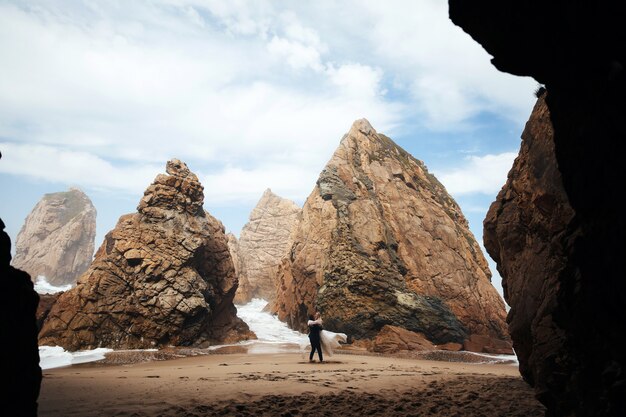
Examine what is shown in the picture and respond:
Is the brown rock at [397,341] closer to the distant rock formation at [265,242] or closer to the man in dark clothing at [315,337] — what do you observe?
the man in dark clothing at [315,337]

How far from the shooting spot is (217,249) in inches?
1174

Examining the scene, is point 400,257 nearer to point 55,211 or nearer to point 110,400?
point 110,400

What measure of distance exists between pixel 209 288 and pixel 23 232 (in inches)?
4497

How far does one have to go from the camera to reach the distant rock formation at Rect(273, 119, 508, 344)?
86.8 ft

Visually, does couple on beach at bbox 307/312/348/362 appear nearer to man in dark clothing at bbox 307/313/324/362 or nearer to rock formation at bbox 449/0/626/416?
man in dark clothing at bbox 307/313/324/362

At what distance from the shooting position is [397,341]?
76.5 ft

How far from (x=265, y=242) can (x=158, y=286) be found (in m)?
56.6

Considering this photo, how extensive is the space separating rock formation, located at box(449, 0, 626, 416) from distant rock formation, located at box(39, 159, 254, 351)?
2147 cm

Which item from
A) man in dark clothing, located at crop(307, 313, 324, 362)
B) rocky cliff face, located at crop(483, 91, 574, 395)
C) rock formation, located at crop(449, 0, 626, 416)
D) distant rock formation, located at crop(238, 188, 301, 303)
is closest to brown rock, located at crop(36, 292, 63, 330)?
man in dark clothing, located at crop(307, 313, 324, 362)

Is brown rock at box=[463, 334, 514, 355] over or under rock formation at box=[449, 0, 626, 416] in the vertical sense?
under

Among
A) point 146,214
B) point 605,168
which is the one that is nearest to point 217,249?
point 146,214

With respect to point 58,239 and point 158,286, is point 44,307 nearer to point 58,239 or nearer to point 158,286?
point 158,286

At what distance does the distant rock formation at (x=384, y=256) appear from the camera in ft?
86.8

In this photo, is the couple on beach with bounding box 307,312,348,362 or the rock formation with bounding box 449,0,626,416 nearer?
the rock formation with bounding box 449,0,626,416
